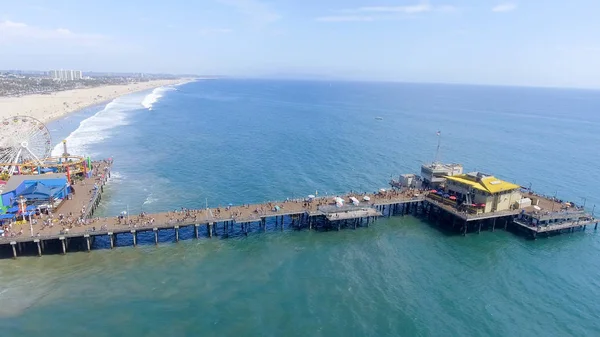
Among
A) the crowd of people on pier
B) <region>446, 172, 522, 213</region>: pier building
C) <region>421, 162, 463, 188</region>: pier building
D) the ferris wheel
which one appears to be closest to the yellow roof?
<region>446, 172, 522, 213</region>: pier building

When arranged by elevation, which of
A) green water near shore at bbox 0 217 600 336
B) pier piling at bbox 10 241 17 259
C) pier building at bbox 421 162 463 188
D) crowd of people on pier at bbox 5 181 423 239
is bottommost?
green water near shore at bbox 0 217 600 336

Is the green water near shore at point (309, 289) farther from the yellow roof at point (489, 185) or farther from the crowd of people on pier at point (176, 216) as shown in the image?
the yellow roof at point (489, 185)

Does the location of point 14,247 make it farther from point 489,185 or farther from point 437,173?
point 489,185

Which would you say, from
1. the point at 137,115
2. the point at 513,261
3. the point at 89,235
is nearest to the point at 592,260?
the point at 513,261

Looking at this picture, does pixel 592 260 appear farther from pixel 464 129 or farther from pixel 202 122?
pixel 202 122

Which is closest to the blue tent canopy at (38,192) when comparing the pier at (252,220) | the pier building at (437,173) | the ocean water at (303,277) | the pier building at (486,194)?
the pier at (252,220)

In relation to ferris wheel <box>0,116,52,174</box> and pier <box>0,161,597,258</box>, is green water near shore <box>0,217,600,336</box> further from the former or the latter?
ferris wheel <box>0,116,52,174</box>
